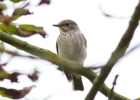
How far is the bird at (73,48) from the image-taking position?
8.94m

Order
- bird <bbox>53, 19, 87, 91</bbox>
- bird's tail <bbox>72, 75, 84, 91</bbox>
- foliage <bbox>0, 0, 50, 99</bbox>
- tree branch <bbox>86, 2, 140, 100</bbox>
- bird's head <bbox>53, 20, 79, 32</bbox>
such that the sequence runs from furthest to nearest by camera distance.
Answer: bird's head <bbox>53, 20, 79, 32</bbox>
bird's tail <bbox>72, 75, 84, 91</bbox>
bird <bbox>53, 19, 87, 91</bbox>
foliage <bbox>0, 0, 50, 99</bbox>
tree branch <bbox>86, 2, 140, 100</bbox>

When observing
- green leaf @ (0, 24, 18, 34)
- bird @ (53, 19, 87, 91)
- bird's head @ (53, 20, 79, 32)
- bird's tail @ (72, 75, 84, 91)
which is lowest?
green leaf @ (0, 24, 18, 34)

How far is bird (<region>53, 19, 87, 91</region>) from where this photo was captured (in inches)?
352

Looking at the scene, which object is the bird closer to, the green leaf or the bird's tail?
the bird's tail

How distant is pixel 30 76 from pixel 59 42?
21.4 feet

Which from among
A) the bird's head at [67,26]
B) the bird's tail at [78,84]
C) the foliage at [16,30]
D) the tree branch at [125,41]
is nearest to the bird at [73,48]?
the bird's tail at [78,84]

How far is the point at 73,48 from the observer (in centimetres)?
901

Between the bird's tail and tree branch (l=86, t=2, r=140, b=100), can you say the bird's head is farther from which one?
tree branch (l=86, t=2, r=140, b=100)

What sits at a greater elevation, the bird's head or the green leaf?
the bird's head

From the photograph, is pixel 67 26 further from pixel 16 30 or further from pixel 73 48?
pixel 16 30

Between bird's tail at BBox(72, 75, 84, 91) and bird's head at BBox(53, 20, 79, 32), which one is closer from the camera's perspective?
bird's tail at BBox(72, 75, 84, 91)

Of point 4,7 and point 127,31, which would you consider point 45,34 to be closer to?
point 4,7

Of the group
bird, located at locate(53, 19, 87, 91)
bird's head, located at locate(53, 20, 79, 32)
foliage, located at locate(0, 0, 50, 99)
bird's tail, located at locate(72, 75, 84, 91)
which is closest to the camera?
foliage, located at locate(0, 0, 50, 99)

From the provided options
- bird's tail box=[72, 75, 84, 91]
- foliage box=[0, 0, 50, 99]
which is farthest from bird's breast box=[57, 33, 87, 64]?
foliage box=[0, 0, 50, 99]
